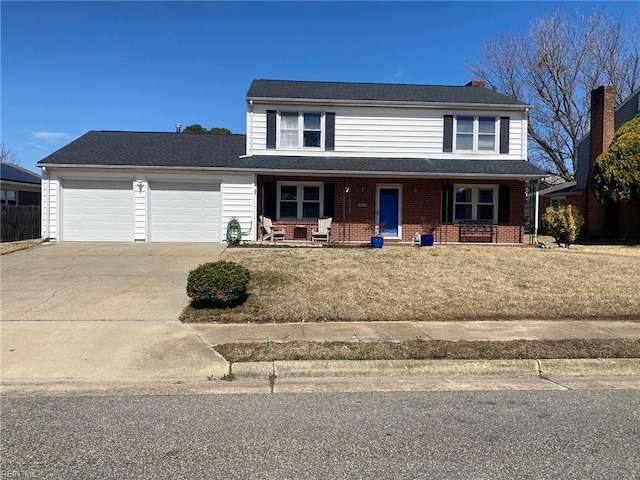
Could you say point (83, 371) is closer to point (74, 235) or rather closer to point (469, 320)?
point (469, 320)

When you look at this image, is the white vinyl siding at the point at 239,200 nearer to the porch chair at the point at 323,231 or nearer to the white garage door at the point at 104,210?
the porch chair at the point at 323,231

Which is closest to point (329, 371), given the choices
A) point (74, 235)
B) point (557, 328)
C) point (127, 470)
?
point (127, 470)

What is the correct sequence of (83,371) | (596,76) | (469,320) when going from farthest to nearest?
1. (596,76)
2. (469,320)
3. (83,371)

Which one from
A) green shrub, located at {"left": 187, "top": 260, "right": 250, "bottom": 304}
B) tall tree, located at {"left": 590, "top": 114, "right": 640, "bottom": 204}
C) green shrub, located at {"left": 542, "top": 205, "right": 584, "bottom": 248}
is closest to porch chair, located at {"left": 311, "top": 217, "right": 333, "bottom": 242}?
green shrub, located at {"left": 542, "top": 205, "right": 584, "bottom": 248}

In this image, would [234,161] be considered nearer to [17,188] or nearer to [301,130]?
[301,130]

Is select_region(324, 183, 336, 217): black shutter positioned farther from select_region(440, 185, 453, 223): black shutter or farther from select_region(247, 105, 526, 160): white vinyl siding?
select_region(440, 185, 453, 223): black shutter

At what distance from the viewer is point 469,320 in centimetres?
786

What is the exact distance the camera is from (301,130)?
17.8m

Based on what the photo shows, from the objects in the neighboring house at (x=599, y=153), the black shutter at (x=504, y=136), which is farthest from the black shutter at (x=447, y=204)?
the neighboring house at (x=599, y=153)

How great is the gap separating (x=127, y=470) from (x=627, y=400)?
471 cm

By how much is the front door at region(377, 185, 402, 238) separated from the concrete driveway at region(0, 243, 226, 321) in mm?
6172

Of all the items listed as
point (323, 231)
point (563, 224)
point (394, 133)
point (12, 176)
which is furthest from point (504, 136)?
point (12, 176)

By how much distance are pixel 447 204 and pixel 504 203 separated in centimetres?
219

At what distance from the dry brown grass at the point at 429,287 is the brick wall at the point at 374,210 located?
3801 mm
